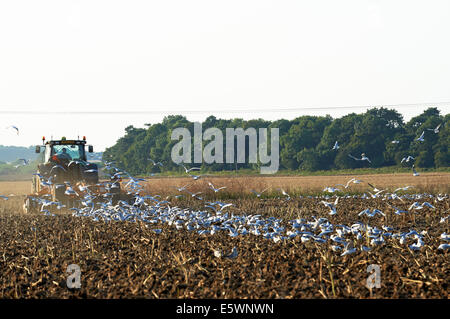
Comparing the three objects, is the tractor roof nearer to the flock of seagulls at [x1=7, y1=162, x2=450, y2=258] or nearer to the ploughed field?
the flock of seagulls at [x1=7, y1=162, x2=450, y2=258]

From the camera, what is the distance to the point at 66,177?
18.5 meters

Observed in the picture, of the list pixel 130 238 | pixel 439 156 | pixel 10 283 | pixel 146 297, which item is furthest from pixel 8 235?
pixel 439 156

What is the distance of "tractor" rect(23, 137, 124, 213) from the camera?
17578mm

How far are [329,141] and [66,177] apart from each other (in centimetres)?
4201

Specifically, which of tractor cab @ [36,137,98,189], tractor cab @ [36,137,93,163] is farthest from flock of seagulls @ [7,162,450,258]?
tractor cab @ [36,137,93,163]

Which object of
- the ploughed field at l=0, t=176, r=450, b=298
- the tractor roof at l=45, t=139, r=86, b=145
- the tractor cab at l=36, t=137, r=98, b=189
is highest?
the tractor roof at l=45, t=139, r=86, b=145

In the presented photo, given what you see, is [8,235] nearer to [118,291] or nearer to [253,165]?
[118,291]

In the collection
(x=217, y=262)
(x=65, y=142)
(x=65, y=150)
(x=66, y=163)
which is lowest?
(x=217, y=262)

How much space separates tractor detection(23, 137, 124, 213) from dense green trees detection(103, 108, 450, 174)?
33.1 m

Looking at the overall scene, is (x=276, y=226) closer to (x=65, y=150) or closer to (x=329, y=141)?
(x=65, y=150)

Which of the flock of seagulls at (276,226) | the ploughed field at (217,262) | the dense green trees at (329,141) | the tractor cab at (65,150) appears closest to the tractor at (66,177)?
the tractor cab at (65,150)

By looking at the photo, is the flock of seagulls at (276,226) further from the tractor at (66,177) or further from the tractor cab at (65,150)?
the tractor cab at (65,150)

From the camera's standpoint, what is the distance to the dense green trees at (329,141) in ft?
166

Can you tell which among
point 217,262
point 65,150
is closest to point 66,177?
point 65,150
